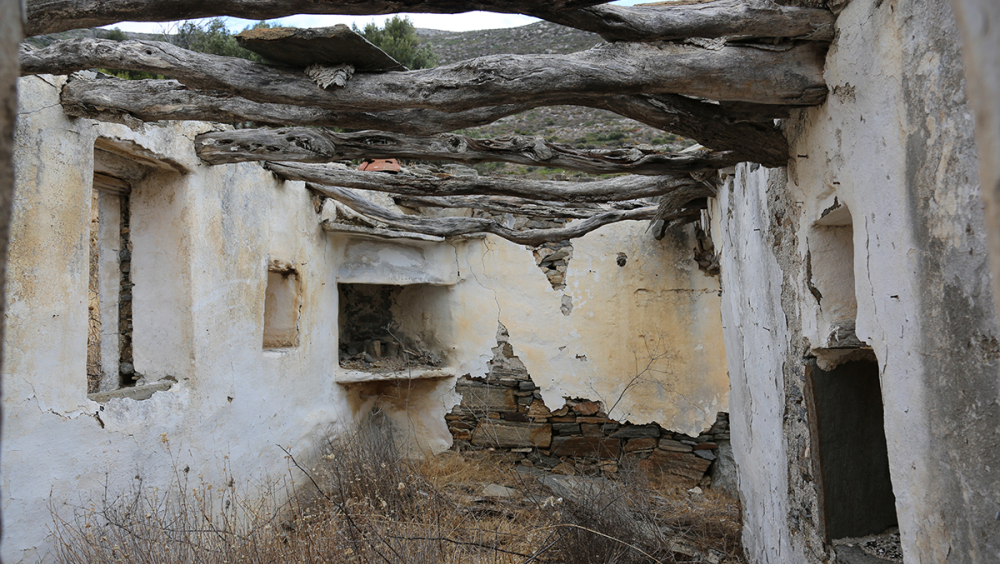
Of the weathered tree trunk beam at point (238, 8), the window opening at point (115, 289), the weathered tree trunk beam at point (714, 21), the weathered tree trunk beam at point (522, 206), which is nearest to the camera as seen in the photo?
the weathered tree trunk beam at point (238, 8)

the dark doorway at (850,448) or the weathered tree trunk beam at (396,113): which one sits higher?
the weathered tree trunk beam at (396,113)

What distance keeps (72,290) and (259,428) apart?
Answer: 6.17ft

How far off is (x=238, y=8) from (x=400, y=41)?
816 cm

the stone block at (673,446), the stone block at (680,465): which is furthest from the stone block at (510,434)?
the stone block at (673,446)

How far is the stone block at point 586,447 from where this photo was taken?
6551 millimetres

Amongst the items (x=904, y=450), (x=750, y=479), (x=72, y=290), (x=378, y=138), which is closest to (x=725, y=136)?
(x=904, y=450)

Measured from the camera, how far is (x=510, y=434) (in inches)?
267

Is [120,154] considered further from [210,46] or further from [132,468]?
[210,46]

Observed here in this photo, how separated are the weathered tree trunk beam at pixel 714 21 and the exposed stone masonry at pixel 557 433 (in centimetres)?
484

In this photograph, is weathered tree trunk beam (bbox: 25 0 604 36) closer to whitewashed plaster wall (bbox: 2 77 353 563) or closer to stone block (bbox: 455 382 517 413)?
whitewashed plaster wall (bbox: 2 77 353 563)

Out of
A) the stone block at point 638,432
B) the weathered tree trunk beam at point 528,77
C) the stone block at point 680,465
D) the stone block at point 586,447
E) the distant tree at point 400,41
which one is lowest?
the stone block at point 680,465

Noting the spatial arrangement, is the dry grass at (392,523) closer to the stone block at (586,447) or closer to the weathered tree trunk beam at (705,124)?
the stone block at (586,447)

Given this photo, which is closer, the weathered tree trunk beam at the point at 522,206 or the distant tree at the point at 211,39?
the weathered tree trunk beam at the point at 522,206

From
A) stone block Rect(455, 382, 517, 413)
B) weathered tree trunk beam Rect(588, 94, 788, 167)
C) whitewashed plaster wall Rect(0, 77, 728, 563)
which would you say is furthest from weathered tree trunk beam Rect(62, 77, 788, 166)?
stone block Rect(455, 382, 517, 413)
